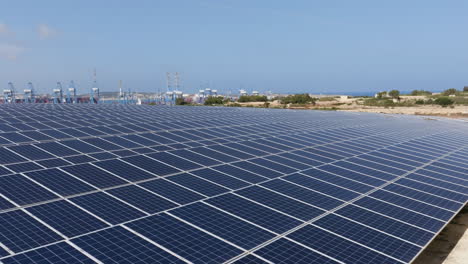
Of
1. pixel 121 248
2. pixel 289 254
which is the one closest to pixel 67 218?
pixel 121 248

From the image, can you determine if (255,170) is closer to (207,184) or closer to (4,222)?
(207,184)

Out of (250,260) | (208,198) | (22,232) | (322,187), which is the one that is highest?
(22,232)

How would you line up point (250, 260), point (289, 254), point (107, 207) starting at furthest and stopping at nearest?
point (107, 207) → point (289, 254) → point (250, 260)

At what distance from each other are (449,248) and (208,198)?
47.6 feet

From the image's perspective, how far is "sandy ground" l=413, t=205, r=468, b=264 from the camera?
667 inches

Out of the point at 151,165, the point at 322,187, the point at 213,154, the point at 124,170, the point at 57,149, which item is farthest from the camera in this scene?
the point at 213,154

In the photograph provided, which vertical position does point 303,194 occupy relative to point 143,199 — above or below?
below

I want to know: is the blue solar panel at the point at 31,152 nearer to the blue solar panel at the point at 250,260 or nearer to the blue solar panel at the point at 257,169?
the blue solar panel at the point at 257,169

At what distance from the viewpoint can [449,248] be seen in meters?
18.2

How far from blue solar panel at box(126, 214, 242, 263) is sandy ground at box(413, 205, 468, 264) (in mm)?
12375

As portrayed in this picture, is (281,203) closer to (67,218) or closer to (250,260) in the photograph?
(250,260)

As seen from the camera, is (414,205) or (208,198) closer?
(208,198)

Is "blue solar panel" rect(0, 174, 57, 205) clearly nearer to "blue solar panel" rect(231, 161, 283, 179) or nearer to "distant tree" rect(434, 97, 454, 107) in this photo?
"blue solar panel" rect(231, 161, 283, 179)

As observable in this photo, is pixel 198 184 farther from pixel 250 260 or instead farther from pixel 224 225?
pixel 250 260
